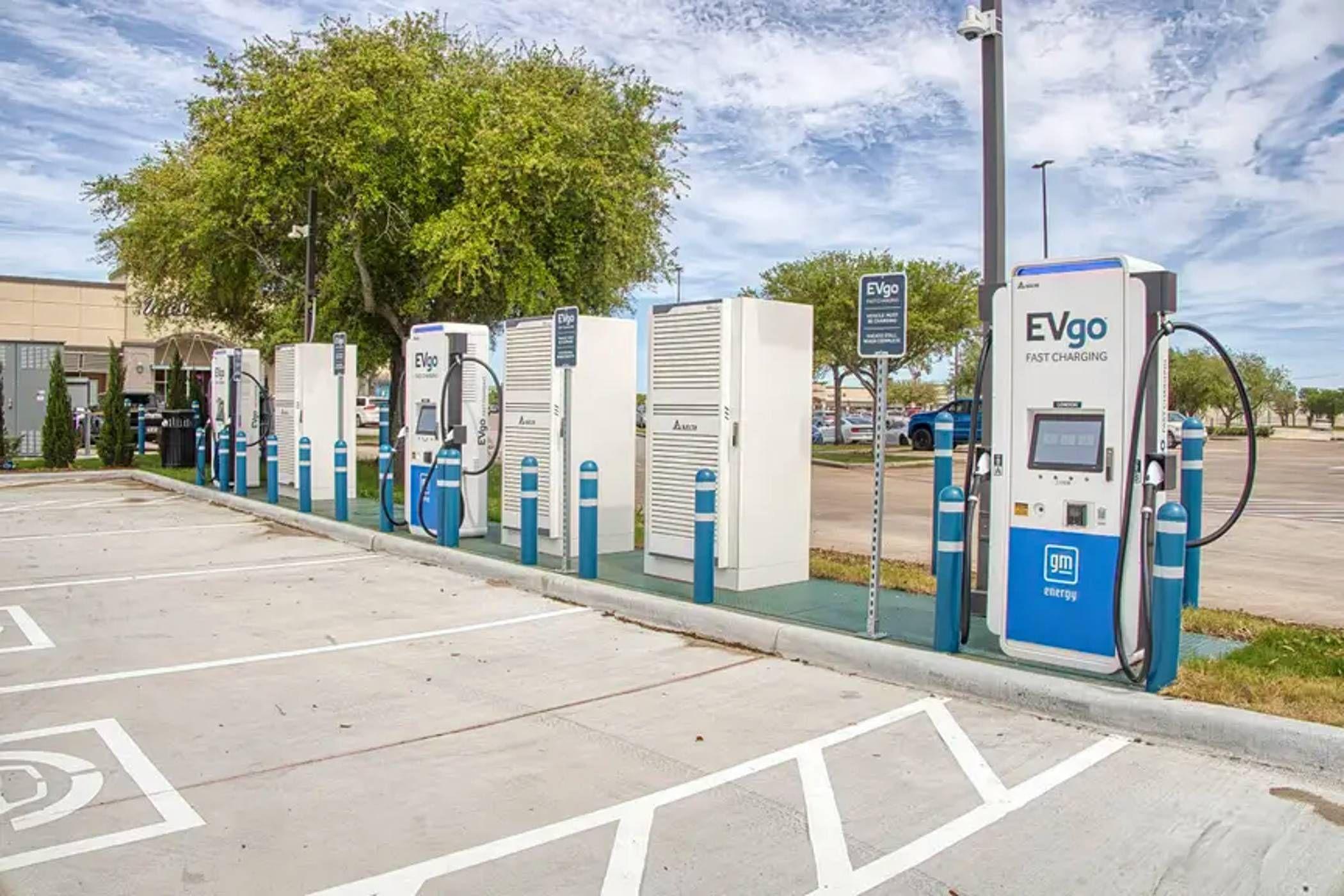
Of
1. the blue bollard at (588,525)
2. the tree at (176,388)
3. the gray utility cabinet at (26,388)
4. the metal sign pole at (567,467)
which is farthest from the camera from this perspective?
the gray utility cabinet at (26,388)

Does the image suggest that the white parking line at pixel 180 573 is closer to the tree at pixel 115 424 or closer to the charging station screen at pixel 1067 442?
the charging station screen at pixel 1067 442

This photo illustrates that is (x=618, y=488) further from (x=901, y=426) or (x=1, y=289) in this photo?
(x=1, y=289)

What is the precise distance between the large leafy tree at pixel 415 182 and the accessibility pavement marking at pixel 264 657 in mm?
9217

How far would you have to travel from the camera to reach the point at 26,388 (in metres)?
26.9

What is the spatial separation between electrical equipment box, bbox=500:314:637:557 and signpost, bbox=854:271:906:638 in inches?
156

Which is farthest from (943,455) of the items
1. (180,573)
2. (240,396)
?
(240,396)

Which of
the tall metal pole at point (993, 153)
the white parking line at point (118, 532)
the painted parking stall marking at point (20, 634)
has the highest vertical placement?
the tall metal pole at point (993, 153)

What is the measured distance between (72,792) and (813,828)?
3.28 metres

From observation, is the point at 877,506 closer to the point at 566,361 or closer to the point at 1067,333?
the point at 1067,333

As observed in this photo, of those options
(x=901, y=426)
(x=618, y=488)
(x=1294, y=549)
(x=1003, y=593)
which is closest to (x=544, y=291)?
(x=618, y=488)

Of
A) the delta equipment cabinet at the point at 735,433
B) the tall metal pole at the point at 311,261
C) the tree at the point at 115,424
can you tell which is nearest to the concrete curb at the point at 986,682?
the delta equipment cabinet at the point at 735,433

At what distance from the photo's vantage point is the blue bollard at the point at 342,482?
14.1 meters

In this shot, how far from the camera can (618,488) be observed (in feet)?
37.2

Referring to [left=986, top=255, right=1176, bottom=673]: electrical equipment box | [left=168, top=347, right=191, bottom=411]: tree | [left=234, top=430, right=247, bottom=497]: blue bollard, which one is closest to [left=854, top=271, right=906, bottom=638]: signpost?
[left=986, top=255, right=1176, bottom=673]: electrical equipment box
